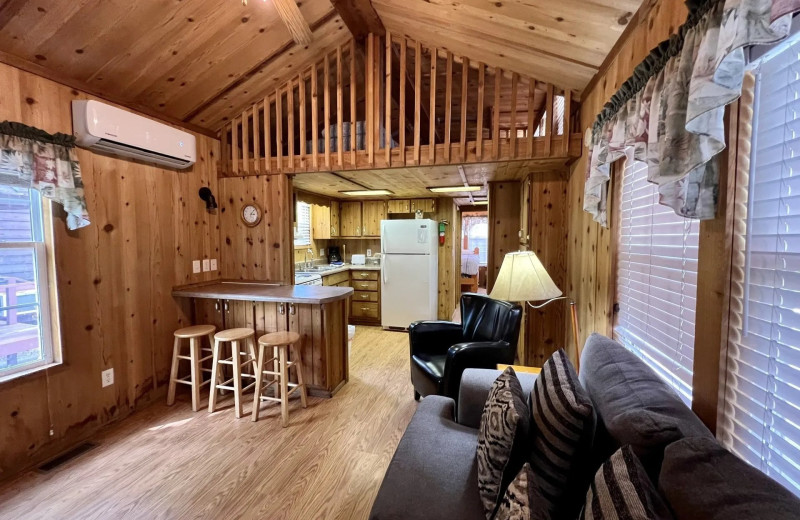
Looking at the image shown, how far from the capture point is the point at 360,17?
265cm

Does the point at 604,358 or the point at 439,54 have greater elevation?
the point at 439,54

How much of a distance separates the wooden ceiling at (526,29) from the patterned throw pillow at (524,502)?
2000 mm

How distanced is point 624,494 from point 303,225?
5.12 meters

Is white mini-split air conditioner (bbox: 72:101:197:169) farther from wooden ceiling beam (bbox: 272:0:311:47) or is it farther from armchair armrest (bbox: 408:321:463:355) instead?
armchair armrest (bbox: 408:321:463:355)

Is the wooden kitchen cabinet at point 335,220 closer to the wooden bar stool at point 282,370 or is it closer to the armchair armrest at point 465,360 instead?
the wooden bar stool at point 282,370

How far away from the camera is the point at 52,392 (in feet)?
6.99

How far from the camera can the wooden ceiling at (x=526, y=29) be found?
67.9 inches

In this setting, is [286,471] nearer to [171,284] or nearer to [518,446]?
[518,446]

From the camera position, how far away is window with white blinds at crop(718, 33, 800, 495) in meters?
0.83

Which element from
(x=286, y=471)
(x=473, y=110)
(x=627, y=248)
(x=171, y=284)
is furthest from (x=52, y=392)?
(x=473, y=110)

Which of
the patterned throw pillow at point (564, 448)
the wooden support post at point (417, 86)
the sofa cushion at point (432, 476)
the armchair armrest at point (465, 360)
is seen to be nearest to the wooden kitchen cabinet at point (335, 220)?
the wooden support post at point (417, 86)

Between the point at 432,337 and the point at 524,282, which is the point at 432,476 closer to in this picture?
the point at 524,282

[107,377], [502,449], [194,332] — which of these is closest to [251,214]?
[194,332]

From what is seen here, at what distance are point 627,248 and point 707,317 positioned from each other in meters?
0.74
